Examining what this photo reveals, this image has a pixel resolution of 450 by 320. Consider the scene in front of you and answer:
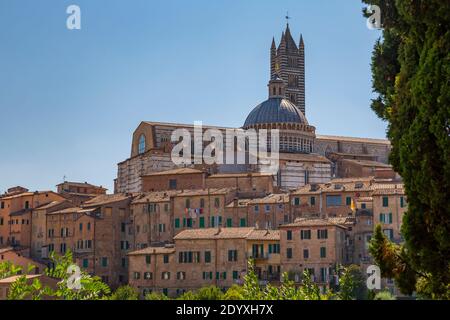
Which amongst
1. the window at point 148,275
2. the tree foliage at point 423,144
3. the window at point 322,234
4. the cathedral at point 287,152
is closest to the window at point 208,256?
the window at point 148,275

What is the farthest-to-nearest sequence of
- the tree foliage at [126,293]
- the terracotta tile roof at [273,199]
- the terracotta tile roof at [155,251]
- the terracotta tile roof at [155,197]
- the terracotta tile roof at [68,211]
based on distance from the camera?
the terracotta tile roof at [68,211]
the terracotta tile roof at [155,197]
the terracotta tile roof at [273,199]
the terracotta tile roof at [155,251]
the tree foliage at [126,293]

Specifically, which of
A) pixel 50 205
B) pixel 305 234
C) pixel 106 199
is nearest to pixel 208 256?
pixel 305 234

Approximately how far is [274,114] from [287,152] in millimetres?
4219

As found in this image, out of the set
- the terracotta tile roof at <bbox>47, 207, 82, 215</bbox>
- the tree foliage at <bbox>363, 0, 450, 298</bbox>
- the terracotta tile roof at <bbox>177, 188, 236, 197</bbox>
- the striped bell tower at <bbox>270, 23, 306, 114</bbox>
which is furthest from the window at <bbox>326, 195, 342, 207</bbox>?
the striped bell tower at <bbox>270, 23, 306, 114</bbox>

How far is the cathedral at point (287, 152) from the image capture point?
206ft

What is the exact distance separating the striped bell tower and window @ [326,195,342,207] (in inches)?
1756

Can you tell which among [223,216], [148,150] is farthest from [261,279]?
[148,150]

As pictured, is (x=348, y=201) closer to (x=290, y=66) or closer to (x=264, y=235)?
(x=264, y=235)

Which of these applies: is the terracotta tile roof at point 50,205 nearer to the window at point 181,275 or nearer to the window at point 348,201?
the window at point 181,275

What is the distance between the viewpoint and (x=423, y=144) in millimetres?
10641

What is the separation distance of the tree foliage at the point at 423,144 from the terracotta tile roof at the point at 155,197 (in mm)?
37138

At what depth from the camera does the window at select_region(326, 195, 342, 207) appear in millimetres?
46031
